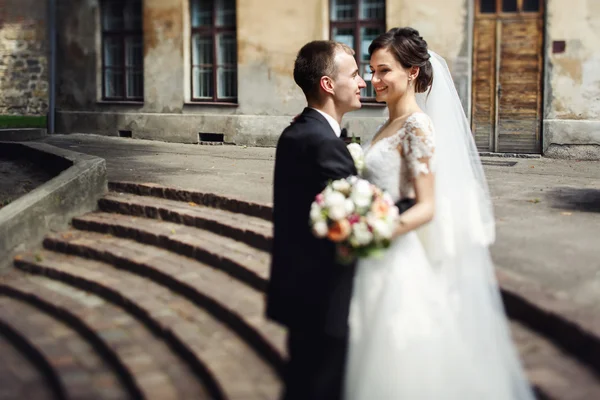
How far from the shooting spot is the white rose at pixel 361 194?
313 cm

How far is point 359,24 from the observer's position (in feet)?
49.9

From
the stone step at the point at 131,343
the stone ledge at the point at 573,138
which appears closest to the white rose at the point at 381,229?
the stone step at the point at 131,343

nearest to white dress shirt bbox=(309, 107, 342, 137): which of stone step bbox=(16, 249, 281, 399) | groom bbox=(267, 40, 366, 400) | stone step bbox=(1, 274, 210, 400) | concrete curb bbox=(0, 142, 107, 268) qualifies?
groom bbox=(267, 40, 366, 400)

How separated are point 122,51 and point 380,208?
1523 centimetres

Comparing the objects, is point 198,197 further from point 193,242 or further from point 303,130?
point 303,130

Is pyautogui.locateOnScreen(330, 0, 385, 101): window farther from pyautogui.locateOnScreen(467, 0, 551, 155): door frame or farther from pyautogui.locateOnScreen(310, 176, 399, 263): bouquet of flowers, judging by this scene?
pyautogui.locateOnScreen(310, 176, 399, 263): bouquet of flowers

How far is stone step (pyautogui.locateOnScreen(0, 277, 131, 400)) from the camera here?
15.9 feet

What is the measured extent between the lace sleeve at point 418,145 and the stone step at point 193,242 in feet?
8.12

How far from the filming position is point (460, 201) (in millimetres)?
3836

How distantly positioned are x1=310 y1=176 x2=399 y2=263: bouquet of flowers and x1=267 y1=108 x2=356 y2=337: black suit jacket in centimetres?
11

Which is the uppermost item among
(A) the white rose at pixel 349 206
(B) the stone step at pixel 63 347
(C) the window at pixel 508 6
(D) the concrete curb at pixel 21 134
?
(C) the window at pixel 508 6

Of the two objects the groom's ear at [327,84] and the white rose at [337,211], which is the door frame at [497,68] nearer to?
the groom's ear at [327,84]

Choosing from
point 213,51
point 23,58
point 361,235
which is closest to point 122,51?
point 213,51

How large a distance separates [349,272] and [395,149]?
0.62 meters
